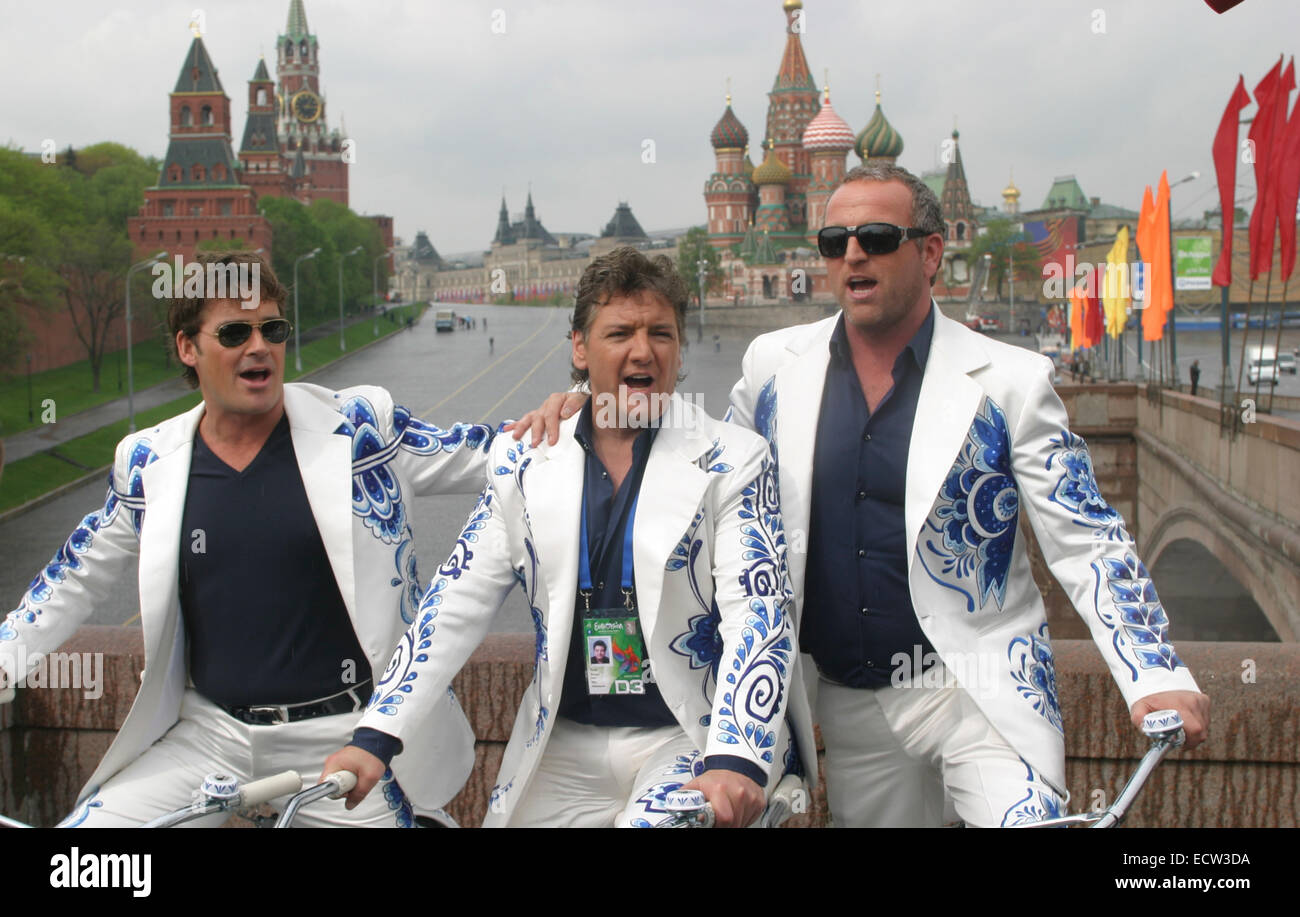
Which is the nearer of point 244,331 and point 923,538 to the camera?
point 923,538

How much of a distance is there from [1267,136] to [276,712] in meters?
13.4

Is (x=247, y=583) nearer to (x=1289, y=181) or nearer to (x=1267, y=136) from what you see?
(x=1289, y=181)

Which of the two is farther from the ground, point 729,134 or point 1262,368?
point 729,134

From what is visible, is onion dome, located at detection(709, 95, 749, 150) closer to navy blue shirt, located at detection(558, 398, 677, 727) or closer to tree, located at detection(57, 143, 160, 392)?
tree, located at detection(57, 143, 160, 392)

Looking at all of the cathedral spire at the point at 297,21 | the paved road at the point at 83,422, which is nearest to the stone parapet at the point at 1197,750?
the paved road at the point at 83,422

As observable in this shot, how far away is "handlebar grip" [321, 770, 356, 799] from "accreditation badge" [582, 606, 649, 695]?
1.73 ft

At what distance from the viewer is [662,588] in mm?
2697

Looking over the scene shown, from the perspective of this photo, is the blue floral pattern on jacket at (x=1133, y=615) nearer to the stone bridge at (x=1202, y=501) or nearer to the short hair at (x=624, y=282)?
the short hair at (x=624, y=282)

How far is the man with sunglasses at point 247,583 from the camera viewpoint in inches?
119

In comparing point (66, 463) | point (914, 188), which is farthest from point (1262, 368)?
point (914, 188)

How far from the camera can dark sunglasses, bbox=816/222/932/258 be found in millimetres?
3004

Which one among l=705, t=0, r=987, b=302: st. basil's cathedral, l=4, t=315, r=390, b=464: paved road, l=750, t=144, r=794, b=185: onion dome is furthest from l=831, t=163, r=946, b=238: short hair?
l=750, t=144, r=794, b=185: onion dome

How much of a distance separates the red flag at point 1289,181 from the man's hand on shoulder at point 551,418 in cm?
1188
